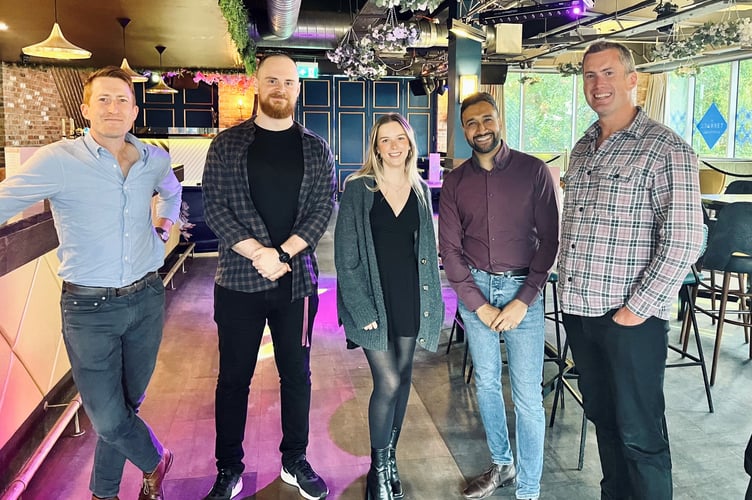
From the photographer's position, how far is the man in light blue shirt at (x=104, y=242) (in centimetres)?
198

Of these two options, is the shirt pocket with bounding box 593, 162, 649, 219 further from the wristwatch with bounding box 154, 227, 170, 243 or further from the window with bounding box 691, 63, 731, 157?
the window with bounding box 691, 63, 731, 157

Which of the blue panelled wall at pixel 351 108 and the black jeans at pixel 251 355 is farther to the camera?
the blue panelled wall at pixel 351 108

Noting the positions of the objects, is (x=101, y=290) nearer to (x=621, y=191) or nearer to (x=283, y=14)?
(x=621, y=191)

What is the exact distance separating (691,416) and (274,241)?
2574mm

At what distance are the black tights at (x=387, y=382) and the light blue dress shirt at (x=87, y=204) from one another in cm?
96

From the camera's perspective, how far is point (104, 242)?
204 centimetres

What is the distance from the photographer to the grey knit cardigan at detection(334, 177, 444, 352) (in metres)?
2.30

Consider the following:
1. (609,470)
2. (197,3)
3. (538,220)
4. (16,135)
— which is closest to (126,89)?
(538,220)

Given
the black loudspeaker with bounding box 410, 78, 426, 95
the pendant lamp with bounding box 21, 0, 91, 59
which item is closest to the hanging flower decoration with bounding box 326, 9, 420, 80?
the pendant lamp with bounding box 21, 0, 91, 59

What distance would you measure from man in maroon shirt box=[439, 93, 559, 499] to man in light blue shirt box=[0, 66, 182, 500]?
1200mm

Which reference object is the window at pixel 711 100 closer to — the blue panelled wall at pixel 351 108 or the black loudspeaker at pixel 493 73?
the black loudspeaker at pixel 493 73

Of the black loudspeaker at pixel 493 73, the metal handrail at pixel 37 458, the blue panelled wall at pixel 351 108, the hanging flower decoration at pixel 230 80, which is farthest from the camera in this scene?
the blue panelled wall at pixel 351 108

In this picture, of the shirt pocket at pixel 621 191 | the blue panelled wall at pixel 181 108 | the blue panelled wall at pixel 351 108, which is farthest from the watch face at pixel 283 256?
the blue panelled wall at pixel 181 108

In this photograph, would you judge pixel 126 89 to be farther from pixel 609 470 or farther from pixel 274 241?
pixel 609 470
